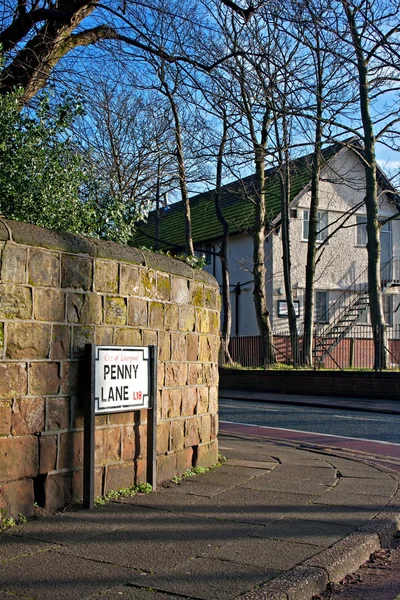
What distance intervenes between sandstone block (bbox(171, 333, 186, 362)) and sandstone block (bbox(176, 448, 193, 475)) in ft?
3.06

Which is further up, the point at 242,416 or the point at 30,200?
the point at 30,200

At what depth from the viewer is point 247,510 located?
6094 millimetres

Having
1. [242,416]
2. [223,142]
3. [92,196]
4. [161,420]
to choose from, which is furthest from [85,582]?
[223,142]

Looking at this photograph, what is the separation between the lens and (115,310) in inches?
259

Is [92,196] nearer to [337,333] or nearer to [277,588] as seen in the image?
[277,588]

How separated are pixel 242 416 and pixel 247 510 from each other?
1044 centimetres

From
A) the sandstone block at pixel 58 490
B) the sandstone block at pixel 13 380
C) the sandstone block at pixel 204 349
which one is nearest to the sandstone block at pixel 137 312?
the sandstone block at pixel 204 349

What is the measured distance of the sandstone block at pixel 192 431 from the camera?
25.0 feet

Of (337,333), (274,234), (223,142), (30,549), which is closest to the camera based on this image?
(30,549)

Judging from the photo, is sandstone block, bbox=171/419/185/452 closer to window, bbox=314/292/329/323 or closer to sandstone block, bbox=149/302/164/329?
sandstone block, bbox=149/302/164/329

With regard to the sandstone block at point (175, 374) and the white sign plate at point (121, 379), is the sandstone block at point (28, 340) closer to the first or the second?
the white sign plate at point (121, 379)

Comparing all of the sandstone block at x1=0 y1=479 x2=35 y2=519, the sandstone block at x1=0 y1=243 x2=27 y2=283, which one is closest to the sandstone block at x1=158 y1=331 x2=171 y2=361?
the sandstone block at x1=0 y1=243 x2=27 y2=283

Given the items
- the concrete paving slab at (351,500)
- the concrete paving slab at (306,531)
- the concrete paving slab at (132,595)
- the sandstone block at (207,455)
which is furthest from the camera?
the sandstone block at (207,455)

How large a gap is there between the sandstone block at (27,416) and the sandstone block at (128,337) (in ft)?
3.60
